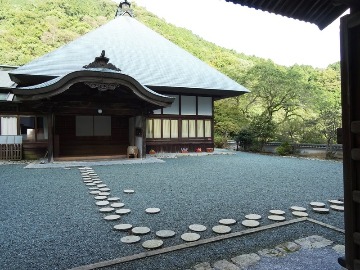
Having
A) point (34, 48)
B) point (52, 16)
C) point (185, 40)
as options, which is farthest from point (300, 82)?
point (52, 16)

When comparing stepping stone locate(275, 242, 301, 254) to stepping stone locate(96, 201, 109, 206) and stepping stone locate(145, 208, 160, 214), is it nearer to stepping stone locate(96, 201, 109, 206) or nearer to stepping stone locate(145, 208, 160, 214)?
stepping stone locate(145, 208, 160, 214)

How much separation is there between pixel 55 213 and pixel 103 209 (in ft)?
2.47

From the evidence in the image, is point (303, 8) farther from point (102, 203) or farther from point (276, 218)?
point (102, 203)

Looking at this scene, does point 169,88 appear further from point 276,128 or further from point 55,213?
point 55,213

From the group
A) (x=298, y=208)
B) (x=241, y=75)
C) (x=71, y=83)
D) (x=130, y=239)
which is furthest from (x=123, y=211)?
(x=241, y=75)

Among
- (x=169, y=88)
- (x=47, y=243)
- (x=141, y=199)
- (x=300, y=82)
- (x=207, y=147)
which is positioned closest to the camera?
(x=47, y=243)

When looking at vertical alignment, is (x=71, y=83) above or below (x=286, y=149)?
above

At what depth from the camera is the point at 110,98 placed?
11742mm

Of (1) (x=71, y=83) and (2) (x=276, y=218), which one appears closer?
(2) (x=276, y=218)

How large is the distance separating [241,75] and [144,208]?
62.8ft

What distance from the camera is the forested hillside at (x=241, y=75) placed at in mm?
15998

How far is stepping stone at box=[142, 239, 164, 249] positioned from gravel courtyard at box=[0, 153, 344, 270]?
7cm

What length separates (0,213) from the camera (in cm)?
438

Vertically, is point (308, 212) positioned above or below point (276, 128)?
below
